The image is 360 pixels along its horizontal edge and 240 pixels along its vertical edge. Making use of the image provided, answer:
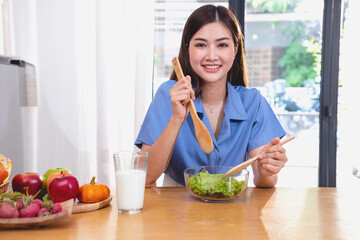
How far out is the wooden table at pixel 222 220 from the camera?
887 millimetres

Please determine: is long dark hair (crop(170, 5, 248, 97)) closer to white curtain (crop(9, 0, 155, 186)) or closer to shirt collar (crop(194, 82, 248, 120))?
shirt collar (crop(194, 82, 248, 120))

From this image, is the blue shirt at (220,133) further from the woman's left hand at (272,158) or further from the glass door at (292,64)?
the glass door at (292,64)

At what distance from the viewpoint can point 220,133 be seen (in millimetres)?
1603

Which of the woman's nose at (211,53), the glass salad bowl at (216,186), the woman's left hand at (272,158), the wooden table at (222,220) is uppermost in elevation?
the woman's nose at (211,53)

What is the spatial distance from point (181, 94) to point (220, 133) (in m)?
0.36

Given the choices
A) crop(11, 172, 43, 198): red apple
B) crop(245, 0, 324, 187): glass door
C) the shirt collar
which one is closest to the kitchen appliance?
the shirt collar

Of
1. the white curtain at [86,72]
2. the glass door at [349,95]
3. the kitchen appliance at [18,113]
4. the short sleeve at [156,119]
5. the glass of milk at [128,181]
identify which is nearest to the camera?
the glass of milk at [128,181]

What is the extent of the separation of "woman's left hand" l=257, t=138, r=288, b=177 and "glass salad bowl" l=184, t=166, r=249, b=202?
0.17 meters

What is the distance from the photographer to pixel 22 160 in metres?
2.46

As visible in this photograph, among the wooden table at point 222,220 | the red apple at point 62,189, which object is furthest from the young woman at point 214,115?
the red apple at point 62,189

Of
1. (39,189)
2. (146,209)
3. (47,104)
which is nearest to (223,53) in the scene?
(146,209)

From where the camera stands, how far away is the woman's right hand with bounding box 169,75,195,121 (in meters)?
1.29

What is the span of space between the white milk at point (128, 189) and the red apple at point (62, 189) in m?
0.12

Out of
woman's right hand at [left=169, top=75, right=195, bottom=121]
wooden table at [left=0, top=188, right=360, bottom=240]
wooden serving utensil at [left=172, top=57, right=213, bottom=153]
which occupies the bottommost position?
wooden table at [left=0, top=188, right=360, bottom=240]
